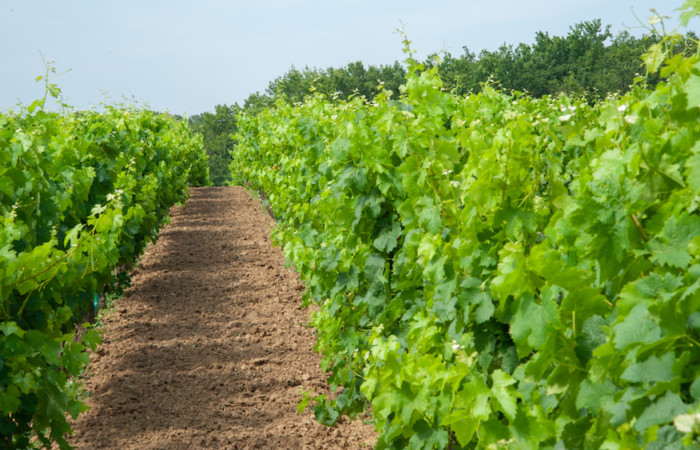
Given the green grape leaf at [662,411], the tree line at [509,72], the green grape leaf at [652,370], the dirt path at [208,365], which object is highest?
the tree line at [509,72]

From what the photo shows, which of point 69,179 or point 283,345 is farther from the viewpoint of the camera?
point 283,345

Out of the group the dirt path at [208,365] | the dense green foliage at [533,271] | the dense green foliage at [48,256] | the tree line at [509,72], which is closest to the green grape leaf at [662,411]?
the dense green foliage at [533,271]

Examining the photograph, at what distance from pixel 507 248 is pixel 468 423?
642 millimetres

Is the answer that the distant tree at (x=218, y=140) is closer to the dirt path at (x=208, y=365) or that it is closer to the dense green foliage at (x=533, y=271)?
the dirt path at (x=208, y=365)

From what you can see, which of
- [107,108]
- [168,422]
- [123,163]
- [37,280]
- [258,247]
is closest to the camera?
[37,280]

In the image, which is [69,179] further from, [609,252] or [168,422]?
[609,252]

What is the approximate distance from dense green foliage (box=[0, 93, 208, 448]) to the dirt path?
0.46m

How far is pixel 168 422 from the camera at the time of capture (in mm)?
4746

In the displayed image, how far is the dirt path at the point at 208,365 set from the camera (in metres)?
4.61

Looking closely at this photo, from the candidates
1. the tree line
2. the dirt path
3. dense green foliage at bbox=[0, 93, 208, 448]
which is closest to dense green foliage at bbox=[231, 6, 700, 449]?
the dirt path

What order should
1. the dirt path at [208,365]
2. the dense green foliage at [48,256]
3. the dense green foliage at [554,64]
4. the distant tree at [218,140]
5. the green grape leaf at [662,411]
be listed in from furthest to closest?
the distant tree at [218,140] → the dense green foliage at [554,64] → the dirt path at [208,365] → the dense green foliage at [48,256] → the green grape leaf at [662,411]

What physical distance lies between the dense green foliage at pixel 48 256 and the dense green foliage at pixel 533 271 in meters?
1.74

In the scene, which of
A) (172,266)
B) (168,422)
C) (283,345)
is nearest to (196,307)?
(283,345)

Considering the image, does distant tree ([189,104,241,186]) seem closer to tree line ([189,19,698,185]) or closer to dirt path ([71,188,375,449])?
tree line ([189,19,698,185])
